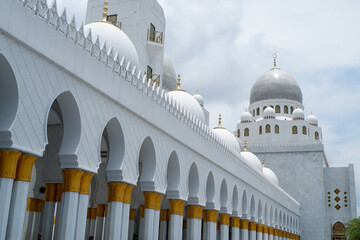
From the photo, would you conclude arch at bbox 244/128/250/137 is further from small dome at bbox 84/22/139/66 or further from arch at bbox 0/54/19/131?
arch at bbox 0/54/19/131

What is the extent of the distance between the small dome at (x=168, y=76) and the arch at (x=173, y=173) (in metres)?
10.5

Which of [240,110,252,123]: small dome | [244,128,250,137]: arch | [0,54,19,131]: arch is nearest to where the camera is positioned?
[0,54,19,131]: arch

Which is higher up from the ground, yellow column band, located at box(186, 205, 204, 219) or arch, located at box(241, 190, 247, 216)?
arch, located at box(241, 190, 247, 216)

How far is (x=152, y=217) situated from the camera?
446 inches

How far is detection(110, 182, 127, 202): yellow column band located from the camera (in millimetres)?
9758

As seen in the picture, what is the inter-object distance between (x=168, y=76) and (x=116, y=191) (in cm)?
1431

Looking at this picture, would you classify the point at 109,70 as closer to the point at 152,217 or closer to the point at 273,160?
the point at 152,217

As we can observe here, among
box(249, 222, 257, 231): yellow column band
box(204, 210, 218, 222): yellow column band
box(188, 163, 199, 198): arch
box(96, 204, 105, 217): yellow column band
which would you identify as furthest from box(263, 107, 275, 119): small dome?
box(96, 204, 105, 217): yellow column band

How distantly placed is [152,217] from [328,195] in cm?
2570

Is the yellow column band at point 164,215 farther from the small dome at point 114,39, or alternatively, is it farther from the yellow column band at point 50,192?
the small dome at point 114,39

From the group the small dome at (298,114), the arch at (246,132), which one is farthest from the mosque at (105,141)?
the small dome at (298,114)

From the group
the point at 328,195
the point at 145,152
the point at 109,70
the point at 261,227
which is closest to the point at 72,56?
the point at 109,70

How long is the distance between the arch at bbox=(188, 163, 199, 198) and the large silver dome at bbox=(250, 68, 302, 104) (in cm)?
2495

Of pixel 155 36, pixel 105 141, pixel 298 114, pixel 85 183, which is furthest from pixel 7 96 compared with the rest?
pixel 298 114
